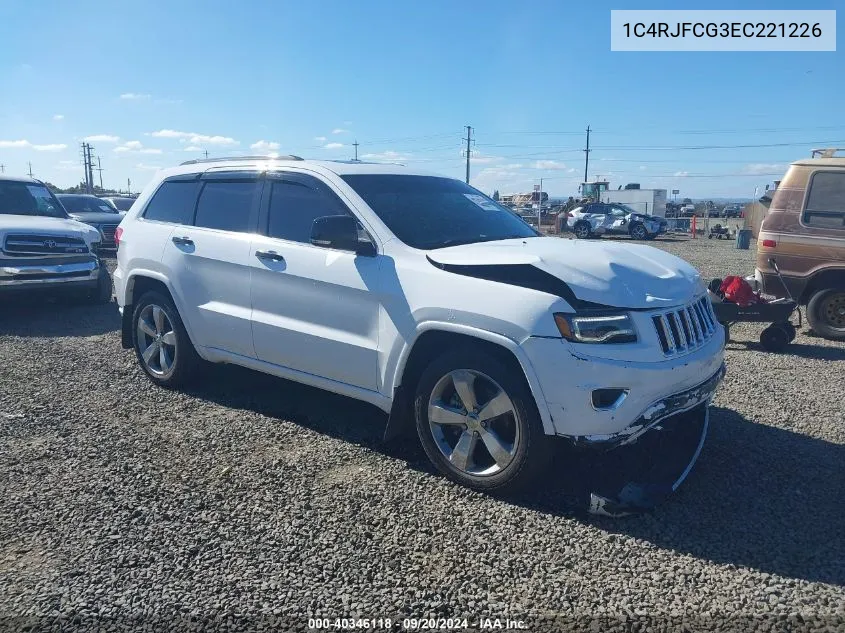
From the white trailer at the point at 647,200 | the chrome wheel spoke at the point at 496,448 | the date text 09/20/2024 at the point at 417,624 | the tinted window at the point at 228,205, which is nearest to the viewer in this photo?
the date text 09/20/2024 at the point at 417,624

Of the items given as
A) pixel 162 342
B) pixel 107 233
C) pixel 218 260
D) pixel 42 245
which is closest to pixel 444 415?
pixel 218 260

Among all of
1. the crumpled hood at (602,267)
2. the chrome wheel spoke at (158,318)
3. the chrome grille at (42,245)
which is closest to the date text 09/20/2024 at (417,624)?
the crumpled hood at (602,267)

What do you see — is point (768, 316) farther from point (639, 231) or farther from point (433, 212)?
point (639, 231)

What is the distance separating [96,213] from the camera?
18531 mm

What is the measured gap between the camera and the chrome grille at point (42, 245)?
352 inches

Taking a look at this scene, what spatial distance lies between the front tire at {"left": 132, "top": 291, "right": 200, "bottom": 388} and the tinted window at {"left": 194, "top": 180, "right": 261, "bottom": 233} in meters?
0.79

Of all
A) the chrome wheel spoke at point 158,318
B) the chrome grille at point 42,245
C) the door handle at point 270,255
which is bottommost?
the chrome wheel spoke at point 158,318

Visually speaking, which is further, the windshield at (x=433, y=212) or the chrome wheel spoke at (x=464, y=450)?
the windshield at (x=433, y=212)

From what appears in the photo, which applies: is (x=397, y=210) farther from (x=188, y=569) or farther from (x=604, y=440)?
(x=188, y=569)

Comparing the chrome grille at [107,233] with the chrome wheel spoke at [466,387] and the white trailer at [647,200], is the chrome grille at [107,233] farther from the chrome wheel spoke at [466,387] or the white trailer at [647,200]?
the white trailer at [647,200]

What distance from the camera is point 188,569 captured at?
304 centimetres

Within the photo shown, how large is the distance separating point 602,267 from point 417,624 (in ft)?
6.57

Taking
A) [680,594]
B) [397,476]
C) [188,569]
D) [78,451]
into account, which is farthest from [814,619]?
[78,451]

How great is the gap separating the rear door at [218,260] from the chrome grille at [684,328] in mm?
2742
